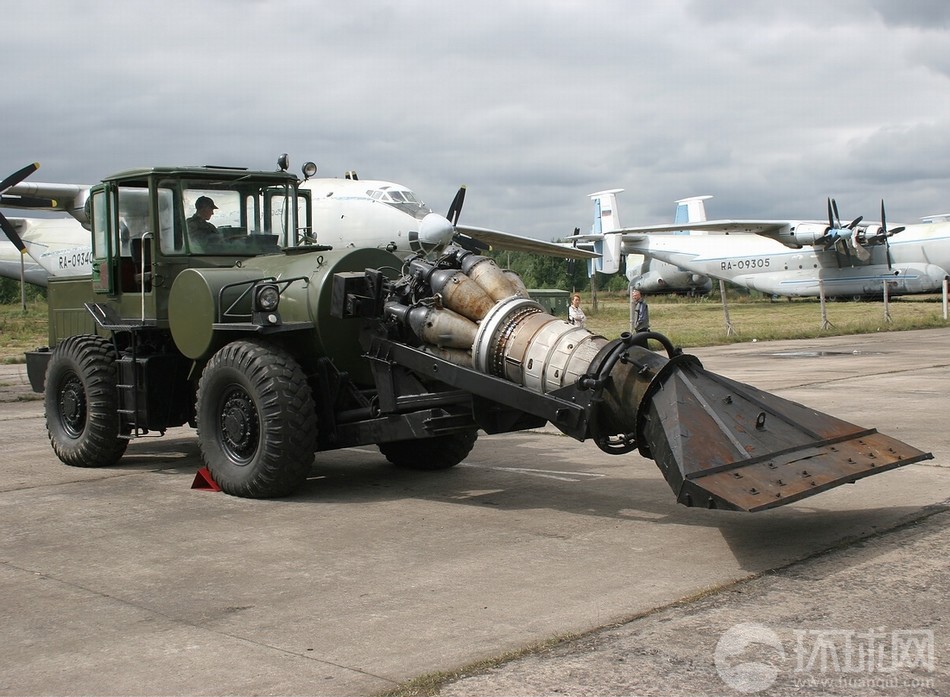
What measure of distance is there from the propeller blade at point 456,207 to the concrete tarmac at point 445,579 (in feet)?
50.3

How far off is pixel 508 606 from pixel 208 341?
13.4ft

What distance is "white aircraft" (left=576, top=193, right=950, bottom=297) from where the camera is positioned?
157ft

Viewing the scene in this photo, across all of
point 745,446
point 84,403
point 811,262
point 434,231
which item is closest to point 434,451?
point 84,403

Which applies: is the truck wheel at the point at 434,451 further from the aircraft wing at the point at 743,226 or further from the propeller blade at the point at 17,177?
the aircraft wing at the point at 743,226

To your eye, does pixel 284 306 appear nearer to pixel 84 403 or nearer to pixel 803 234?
pixel 84 403

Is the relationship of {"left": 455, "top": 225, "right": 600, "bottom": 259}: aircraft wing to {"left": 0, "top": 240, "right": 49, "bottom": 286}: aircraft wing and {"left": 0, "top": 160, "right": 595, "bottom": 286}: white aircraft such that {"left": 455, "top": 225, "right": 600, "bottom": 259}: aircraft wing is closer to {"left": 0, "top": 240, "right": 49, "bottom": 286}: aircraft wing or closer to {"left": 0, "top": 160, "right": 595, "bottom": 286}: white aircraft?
{"left": 0, "top": 160, "right": 595, "bottom": 286}: white aircraft

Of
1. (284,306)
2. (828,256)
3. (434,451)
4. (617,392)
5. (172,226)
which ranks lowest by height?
(434,451)

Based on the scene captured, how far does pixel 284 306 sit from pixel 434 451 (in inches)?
76.2

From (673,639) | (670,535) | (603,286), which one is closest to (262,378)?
(670,535)

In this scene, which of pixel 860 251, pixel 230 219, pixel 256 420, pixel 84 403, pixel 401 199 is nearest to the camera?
pixel 256 420

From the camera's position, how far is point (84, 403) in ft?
31.0

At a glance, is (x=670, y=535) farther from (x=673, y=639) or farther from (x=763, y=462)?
(x=673, y=639)

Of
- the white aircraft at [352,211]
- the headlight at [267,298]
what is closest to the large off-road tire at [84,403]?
the headlight at [267,298]

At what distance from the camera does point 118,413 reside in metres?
9.17
